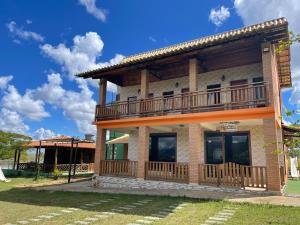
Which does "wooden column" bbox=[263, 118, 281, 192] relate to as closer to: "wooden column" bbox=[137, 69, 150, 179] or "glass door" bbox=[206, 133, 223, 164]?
"glass door" bbox=[206, 133, 223, 164]

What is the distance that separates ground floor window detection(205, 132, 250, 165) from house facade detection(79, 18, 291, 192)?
5cm

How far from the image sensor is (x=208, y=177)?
1098 centimetres

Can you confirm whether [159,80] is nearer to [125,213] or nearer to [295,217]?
[125,213]

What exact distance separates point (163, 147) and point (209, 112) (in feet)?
18.1

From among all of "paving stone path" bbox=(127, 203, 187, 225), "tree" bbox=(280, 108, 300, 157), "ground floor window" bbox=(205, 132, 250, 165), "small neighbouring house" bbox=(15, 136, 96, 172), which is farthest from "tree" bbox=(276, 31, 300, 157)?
"small neighbouring house" bbox=(15, 136, 96, 172)

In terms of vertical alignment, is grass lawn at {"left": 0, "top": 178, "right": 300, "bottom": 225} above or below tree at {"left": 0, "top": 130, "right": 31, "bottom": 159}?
below

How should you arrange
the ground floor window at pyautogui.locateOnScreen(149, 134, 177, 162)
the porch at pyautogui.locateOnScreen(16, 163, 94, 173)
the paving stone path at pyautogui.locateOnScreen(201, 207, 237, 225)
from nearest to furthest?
the paving stone path at pyautogui.locateOnScreen(201, 207, 237, 225) → the ground floor window at pyautogui.locateOnScreen(149, 134, 177, 162) → the porch at pyautogui.locateOnScreen(16, 163, 94, 173)

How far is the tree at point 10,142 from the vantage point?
75.6 feet

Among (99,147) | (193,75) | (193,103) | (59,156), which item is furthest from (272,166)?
(59,156)

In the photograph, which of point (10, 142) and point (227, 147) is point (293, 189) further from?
point (10, 142)

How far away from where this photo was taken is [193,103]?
467 inches

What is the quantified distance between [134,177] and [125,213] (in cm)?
584

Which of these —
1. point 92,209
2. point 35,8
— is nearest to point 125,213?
point 92,209

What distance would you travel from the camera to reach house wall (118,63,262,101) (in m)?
13.2
